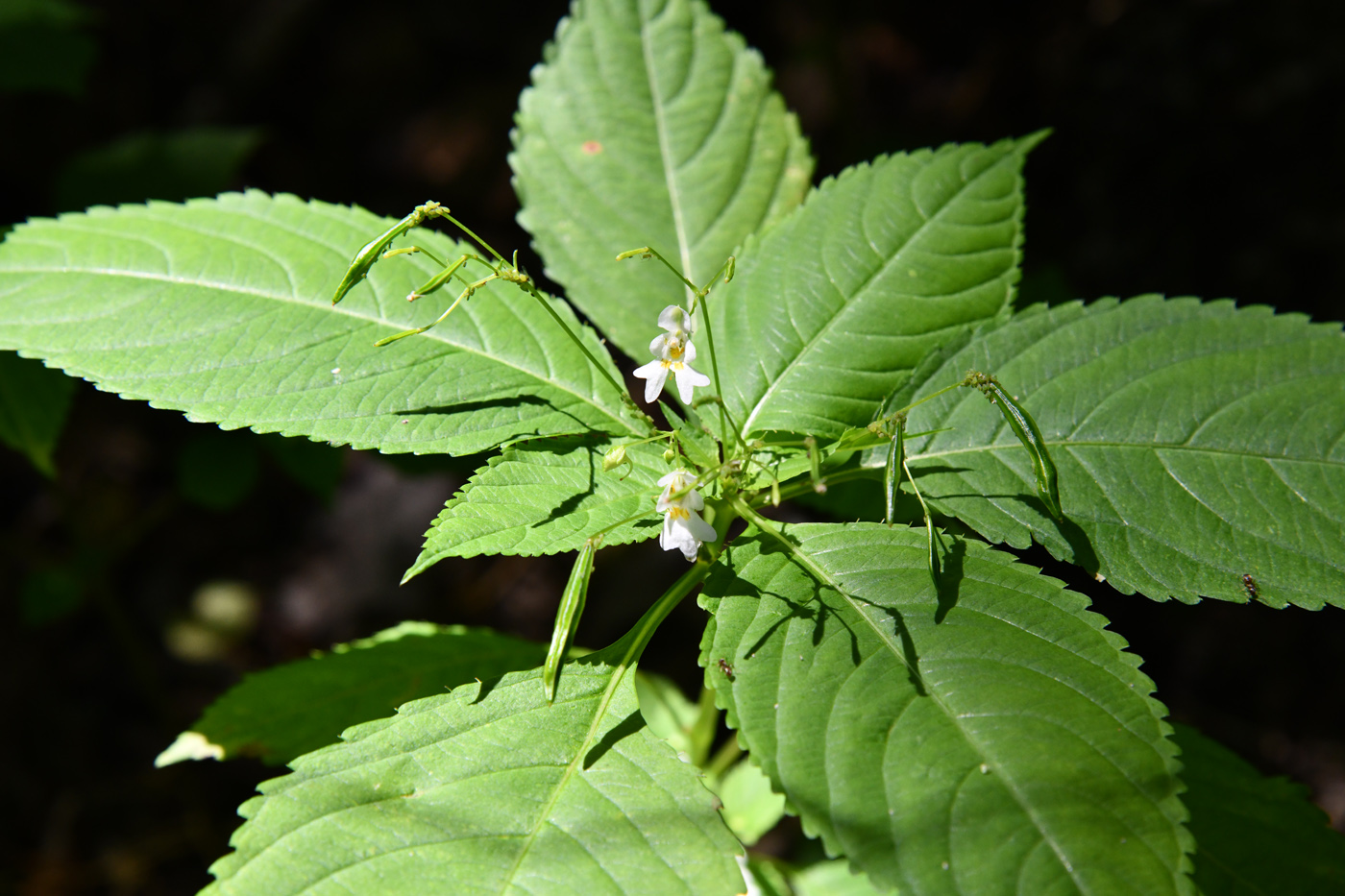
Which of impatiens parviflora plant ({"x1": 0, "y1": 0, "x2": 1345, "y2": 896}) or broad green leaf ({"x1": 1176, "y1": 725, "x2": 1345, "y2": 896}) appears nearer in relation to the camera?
impatiens parviflora plant ({"x1": 0, "y1": 0, "x2": 1345, "y2": 896})

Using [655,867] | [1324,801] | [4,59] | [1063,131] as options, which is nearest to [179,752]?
[655,867]

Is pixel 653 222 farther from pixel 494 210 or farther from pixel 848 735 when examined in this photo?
pixel 494 210

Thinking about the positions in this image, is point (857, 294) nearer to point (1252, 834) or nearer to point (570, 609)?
point (570, 609)

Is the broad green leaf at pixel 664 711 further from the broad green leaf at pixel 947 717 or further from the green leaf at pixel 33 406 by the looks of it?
the green leaf at pixel 33 406

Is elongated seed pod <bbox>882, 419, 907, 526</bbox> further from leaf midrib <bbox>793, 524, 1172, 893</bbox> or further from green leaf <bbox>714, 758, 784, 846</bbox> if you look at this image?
green leaf <bbox>714, 758, 784, 846</bbox>

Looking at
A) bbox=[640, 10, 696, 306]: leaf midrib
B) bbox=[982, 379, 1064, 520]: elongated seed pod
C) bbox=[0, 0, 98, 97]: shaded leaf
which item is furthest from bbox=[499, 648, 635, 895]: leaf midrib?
bbox=[0, 0, 98, 97]: shaded leaf

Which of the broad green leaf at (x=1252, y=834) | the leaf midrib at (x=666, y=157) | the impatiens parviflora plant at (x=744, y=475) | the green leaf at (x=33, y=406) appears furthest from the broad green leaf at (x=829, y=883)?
the green leaf at (x=33, y=406)


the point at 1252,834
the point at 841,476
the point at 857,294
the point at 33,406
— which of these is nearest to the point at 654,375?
the point at 841,476
